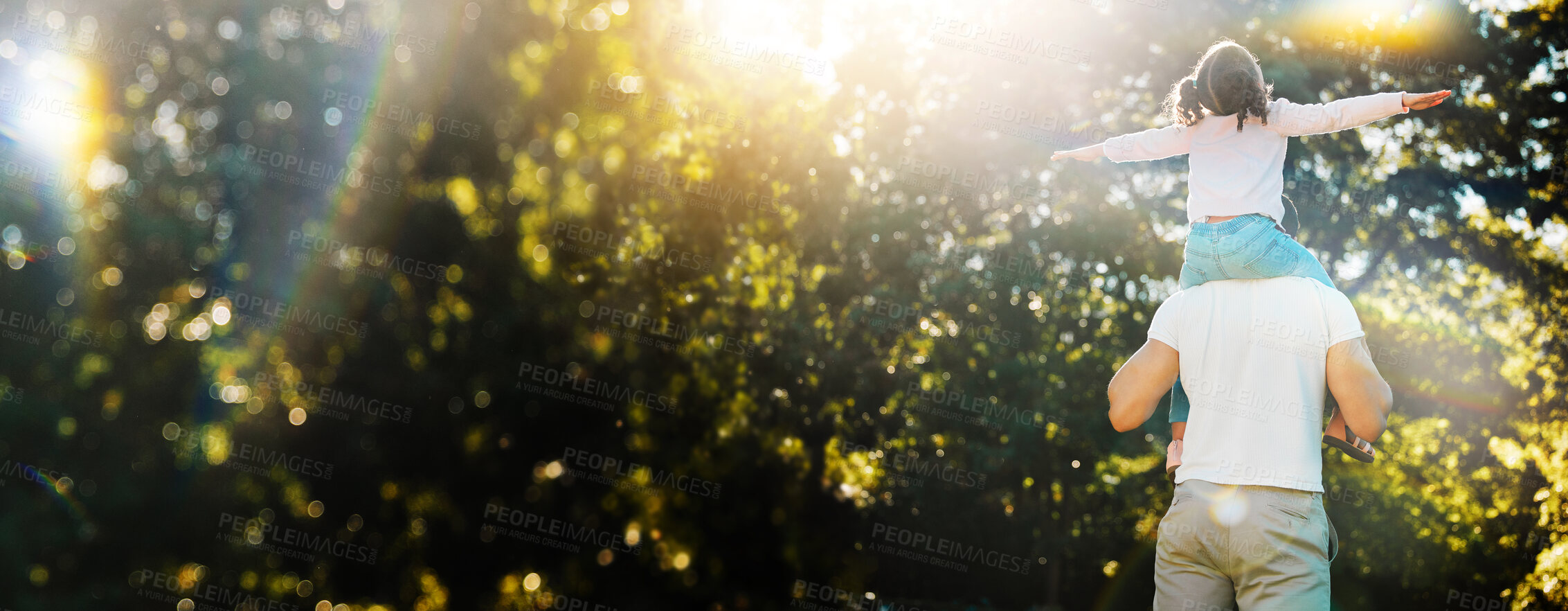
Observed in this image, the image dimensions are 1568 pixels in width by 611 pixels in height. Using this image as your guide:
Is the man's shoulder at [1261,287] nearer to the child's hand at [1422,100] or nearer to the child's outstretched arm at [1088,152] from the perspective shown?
the child's hand at [1422,100]

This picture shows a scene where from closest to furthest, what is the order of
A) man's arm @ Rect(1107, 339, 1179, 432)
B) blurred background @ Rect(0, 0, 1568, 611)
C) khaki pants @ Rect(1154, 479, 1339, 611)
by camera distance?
khaki pants @ Rect(1154, 479, 1339, 611)
man's arm @ Rect(1107, 339, 1179, 432)
blurred background @ Rect(0, 0, 1568, 611)

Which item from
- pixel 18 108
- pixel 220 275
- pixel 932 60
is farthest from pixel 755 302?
pixel 18 108

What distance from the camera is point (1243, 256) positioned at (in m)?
2.36

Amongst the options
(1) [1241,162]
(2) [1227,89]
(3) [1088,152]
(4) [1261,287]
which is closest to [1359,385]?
(4) [1261,287]

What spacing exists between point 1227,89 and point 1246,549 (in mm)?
1206

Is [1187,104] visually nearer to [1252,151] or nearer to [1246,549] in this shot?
[1252,151]

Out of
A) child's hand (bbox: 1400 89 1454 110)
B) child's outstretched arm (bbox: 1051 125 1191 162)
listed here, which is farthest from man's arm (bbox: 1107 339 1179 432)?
child's hand (bbox: 1400 89 1454 110)

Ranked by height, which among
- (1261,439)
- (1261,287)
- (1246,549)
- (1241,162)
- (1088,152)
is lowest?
(1246,549)

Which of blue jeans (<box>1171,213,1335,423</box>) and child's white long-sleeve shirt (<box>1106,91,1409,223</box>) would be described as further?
child's white long-sleeve shirt (<box>1106,91,1409,223</box>)

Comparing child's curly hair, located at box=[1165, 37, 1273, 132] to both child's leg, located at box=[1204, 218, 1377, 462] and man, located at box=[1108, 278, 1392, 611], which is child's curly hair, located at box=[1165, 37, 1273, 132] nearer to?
child's leg, located at box=[1204, 218, 1377, 462]

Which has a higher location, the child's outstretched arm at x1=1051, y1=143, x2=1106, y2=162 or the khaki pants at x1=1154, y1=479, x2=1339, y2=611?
the child's outstretched arm at x1=1051, y1=143, x2=1106, y2=162

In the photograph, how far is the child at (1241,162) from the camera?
2.38 metres

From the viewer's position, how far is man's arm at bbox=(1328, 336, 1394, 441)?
85.6 inches

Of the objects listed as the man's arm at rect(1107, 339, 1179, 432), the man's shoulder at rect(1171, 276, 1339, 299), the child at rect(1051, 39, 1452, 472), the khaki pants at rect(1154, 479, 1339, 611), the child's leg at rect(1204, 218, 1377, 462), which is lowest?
the khaki pants at rect(1154, 479, 1339, 611)
